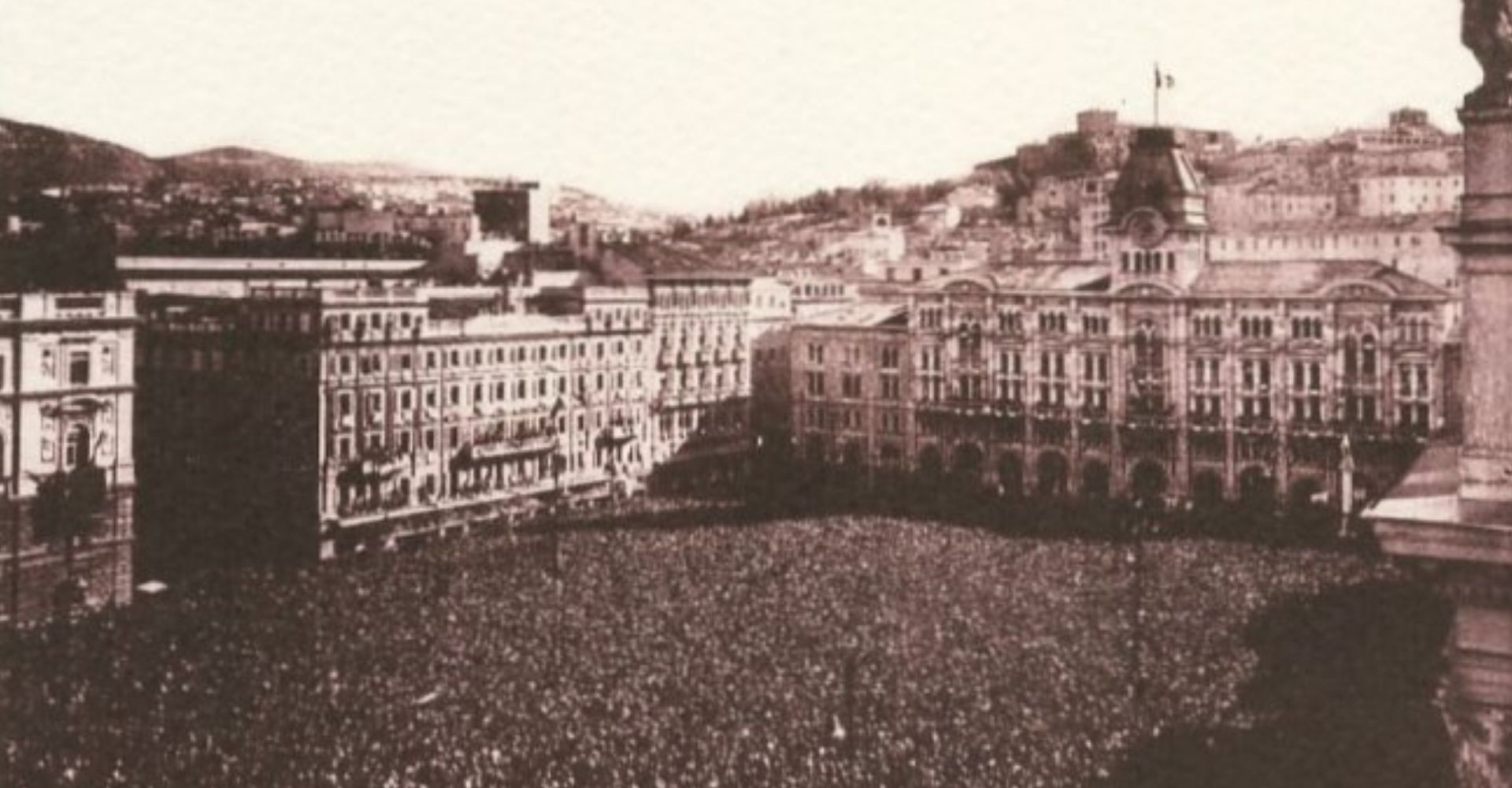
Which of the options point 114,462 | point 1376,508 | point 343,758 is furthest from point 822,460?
point 1376,508

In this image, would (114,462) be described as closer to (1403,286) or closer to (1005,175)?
(1403,286)

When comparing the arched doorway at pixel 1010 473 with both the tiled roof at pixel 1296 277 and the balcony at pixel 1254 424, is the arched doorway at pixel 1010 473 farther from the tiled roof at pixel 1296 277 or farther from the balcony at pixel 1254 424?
the tiled roof at pixel 1296 277

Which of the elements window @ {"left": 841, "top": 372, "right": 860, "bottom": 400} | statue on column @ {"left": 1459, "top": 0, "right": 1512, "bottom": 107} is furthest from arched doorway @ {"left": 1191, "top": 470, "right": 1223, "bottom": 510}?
statue on column @ {"left": 1459, "top": 0, "right": 1512, "bottom": 107}

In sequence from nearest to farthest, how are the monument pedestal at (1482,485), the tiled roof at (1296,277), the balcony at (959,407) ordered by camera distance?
the monument pedestal at (1482,485) → the tiled roof at (1296,277) → the balcony at (959,407)

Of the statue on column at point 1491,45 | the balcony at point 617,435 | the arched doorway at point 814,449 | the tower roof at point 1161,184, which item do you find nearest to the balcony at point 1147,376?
the tower roof at point 1161,184

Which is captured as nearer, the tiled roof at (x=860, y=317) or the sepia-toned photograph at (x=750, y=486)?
the sepia-toned photograph at (x=750, y=486)

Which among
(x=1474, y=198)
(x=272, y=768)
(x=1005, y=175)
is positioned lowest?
(x=272, y=768)
